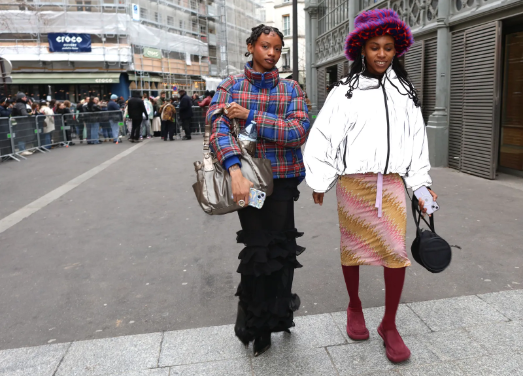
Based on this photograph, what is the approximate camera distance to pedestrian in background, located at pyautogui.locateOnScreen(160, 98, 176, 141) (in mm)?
16781

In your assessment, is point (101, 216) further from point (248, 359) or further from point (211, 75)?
point (211, 75)

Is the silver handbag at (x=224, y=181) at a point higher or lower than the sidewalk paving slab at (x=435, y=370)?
higher

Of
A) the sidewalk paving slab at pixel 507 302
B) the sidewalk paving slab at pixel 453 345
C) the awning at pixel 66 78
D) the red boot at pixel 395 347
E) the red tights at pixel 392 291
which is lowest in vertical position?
the sidewalk paving slab at pixel 453 345

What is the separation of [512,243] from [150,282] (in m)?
3.36

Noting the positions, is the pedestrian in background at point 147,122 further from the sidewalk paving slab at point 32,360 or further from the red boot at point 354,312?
the red boot at point 354,312

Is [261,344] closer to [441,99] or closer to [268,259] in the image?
[268,259]

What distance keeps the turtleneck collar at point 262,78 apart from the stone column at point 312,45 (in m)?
18.4

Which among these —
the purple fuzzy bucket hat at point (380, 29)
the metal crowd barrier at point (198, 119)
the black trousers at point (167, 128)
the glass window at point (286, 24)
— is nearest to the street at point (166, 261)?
the purple fuzzy bucket hat at point (380, 29)

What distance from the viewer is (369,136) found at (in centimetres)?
245

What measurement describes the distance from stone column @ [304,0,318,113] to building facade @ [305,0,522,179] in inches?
399

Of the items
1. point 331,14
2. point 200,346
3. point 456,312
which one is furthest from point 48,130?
point 456,312

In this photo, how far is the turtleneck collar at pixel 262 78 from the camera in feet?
8.11

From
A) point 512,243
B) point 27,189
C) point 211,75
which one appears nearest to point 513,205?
point 512,243

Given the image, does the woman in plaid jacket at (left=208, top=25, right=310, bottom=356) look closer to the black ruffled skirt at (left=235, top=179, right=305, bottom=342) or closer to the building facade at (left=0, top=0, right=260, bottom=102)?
the black ruffled skirt at (left=235, top=179, right=305, bottom=342)
